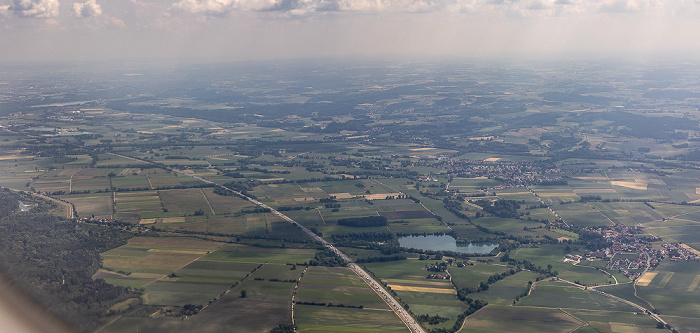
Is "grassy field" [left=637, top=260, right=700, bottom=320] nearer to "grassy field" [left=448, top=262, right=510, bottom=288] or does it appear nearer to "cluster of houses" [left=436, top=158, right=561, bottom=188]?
"grassy field" [left=448, top=262, right=510, bottom=288]

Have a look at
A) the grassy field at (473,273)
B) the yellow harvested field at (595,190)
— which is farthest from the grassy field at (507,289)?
the yellow harvested field at (595,190)

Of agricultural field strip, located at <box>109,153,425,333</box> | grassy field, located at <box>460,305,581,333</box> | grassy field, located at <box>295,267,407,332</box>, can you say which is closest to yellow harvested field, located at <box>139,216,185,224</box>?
agricultural field strip, located at <box>109,153,425,333</box>

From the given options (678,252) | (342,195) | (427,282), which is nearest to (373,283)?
(427,282)

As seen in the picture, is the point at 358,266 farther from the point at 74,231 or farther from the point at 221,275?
the point at 74,231

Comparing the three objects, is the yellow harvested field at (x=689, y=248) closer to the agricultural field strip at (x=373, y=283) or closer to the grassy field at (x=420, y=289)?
the grassy field at (x=420, y=289)

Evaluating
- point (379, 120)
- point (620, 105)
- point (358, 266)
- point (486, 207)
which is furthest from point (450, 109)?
point (358, 266)

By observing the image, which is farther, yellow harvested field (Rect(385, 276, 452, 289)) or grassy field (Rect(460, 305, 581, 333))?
yellow harvested field (Rect(385, 276, 452, 289))

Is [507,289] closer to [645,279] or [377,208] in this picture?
[645,279]

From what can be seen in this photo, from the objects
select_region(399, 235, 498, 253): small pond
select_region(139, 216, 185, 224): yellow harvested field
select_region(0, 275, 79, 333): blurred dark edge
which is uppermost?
select_region(0, 275, 79, 333): blurred dark edge
